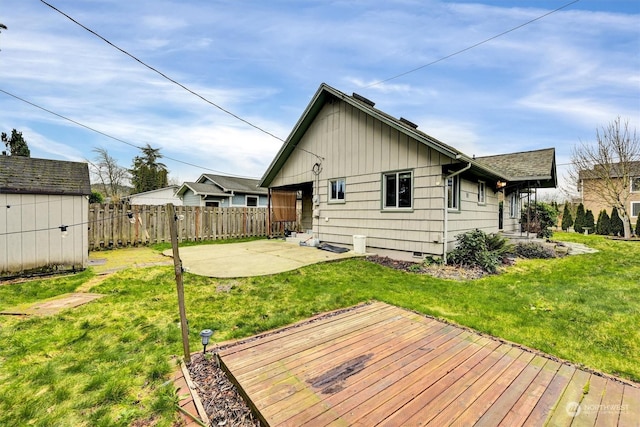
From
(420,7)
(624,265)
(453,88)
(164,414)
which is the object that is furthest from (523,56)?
(164,414)

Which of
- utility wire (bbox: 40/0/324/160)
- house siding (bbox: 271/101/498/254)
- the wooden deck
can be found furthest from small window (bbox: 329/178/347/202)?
the wooden deck

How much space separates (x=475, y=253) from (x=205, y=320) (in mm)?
6652

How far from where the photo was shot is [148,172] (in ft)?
108

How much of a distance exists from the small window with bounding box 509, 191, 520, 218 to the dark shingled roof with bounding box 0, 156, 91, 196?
17.8m

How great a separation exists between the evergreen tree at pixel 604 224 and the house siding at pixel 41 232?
29.6 m

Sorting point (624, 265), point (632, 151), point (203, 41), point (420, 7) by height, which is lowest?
point (624, 265)

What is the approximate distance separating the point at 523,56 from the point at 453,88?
3027 millimetres

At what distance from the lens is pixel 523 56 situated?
408 inches

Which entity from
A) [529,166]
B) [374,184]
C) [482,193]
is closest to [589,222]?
[529,166]

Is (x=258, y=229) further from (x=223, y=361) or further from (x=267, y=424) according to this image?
(x=267, y=424)

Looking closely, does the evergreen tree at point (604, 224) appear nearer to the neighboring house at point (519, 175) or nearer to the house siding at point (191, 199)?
the neighboring house at point (519, 175)

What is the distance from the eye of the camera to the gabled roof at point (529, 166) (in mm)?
11234

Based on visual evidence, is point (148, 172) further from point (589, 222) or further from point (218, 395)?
point (589, 222)

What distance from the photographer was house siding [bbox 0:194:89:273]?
5.75m
